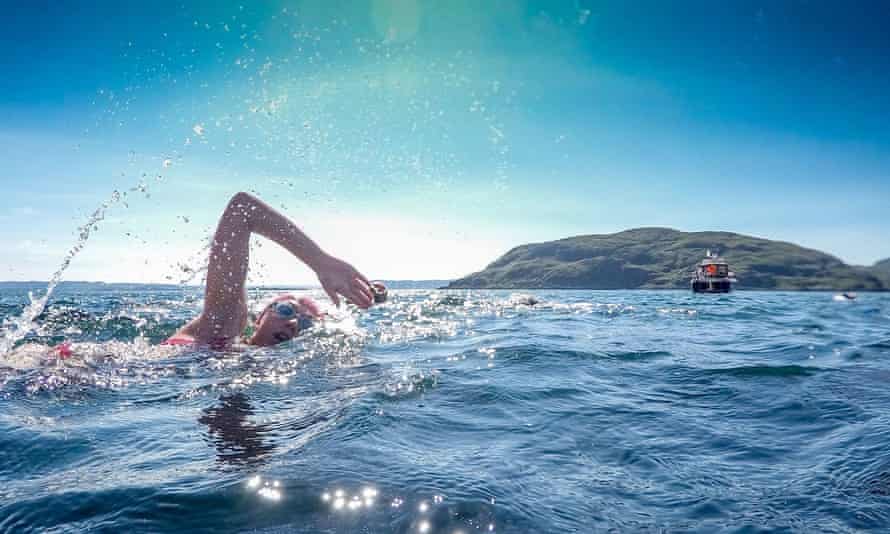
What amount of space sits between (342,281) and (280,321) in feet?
12.3

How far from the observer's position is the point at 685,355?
8711 millimetres

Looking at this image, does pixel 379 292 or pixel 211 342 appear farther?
pixel 211 342

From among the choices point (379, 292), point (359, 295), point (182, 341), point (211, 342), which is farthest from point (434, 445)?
point (182, 341)

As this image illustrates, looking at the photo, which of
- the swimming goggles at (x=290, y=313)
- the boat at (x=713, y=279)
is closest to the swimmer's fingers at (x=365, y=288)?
the swimming goggles at (x=290, y=313)

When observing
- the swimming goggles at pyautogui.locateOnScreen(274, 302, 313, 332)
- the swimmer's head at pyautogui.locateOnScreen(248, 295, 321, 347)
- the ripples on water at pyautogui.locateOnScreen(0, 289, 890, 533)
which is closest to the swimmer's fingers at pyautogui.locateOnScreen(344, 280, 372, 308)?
the ripples on water at pyautogui.locateOnScreen(0, 289, 890, 533)

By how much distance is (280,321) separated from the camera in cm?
899

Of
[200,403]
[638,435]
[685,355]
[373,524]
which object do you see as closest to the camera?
[373,524]

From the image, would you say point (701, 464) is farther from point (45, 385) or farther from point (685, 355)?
point (45, 385)

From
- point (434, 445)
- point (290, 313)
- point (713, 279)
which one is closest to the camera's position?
point (434, 445)

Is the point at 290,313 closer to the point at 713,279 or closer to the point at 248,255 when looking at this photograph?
the point at 248,255

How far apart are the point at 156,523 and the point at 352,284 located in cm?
349

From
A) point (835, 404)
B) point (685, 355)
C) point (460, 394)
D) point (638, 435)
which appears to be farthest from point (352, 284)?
point (685, 355)

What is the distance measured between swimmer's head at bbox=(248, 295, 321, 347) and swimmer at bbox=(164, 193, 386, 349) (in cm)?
58

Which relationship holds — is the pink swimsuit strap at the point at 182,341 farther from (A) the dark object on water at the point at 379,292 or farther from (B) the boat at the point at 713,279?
(B) the boat at the point at 713,279
